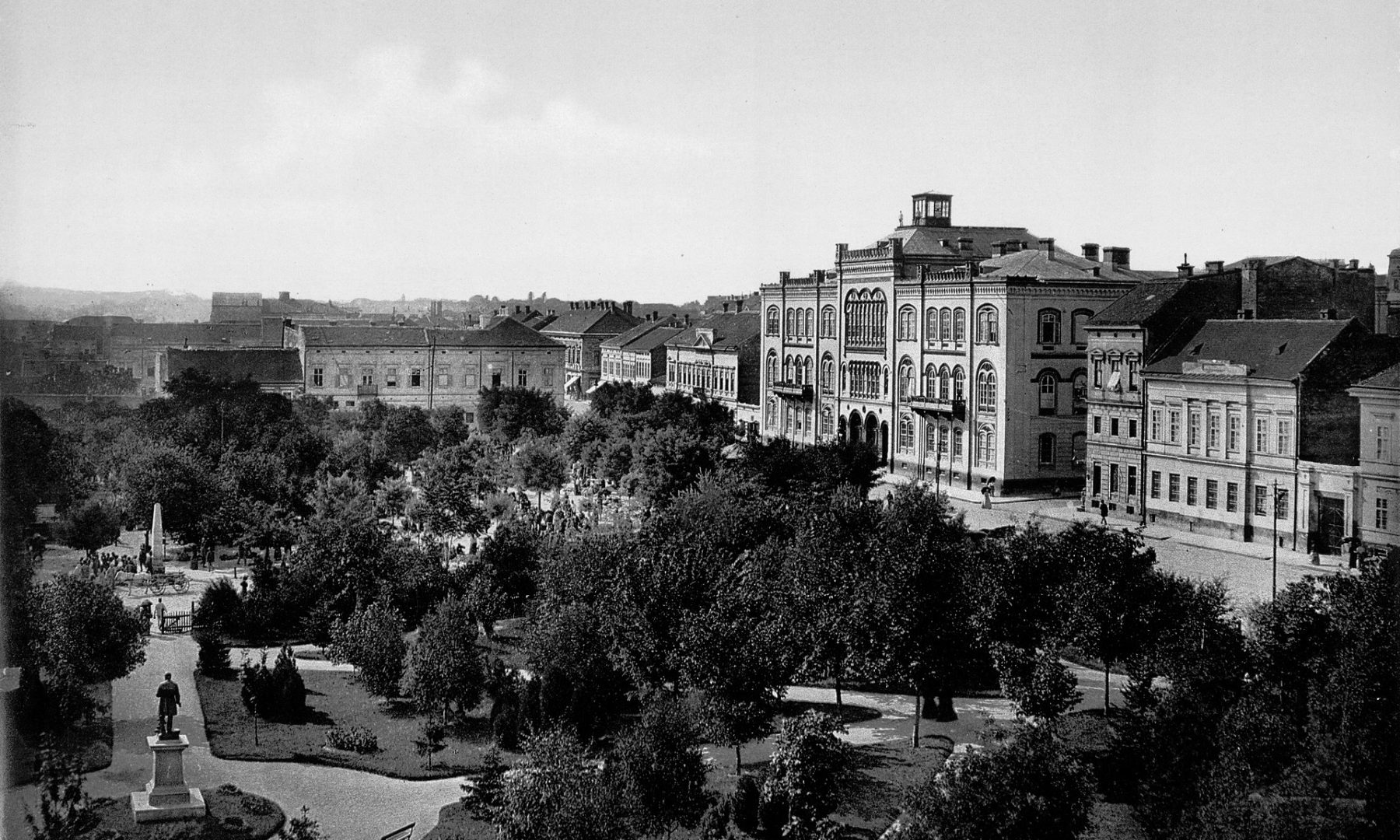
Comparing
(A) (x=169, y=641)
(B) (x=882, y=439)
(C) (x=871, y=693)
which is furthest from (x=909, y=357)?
(A) (x=169, y=641)

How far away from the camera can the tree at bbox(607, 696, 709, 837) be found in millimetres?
21078

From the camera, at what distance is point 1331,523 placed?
41312 mm

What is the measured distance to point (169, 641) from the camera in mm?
35875

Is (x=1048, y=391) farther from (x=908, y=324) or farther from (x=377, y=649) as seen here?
(x=377, y=649)

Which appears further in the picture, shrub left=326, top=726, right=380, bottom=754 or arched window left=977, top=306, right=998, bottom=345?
arched window left=977, top=306, right=998, bottom=345

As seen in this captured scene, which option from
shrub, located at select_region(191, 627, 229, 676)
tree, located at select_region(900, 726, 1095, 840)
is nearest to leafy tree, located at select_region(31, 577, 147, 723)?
shrub, located at select_region(191, 627, 229, 676)

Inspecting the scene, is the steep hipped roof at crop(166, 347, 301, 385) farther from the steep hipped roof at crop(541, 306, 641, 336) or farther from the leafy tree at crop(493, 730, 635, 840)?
the leafy tree at crop(493, 730, 635, 840)

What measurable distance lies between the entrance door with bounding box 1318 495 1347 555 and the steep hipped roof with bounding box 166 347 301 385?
199 feet

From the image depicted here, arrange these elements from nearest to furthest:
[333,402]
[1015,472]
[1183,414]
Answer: [1183,414] → [1015,472] → [333,402]

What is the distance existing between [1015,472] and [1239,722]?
37948 millimetres

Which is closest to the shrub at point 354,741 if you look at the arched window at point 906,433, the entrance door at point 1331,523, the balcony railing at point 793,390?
the entrance door at point 1331,523

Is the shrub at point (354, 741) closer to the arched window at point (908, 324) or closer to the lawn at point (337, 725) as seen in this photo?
the lawn at point (337, 725)

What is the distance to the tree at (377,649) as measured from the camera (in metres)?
29.8

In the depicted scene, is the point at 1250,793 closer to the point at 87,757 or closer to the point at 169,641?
the point at 87,757
